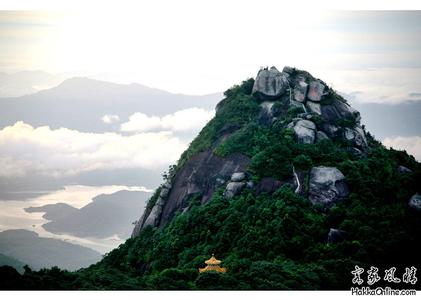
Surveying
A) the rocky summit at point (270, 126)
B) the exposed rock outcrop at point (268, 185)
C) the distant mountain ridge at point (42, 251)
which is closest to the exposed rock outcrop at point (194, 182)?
the rocky summit at point (270, 126)

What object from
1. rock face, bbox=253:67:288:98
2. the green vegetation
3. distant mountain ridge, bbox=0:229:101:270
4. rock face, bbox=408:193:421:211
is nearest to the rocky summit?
rock face, bbox=253:67:288:98

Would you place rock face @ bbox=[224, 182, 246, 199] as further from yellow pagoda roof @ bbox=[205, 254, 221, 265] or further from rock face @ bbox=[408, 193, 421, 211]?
rock face @ bbox=[408, 193, 421, 211]

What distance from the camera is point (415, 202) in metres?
29.5

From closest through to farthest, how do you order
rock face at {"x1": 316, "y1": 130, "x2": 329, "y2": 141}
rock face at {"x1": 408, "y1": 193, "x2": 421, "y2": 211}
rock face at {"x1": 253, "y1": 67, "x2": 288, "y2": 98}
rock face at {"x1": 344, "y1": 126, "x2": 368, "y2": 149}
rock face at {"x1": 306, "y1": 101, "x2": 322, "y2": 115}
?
rock face at {"x1": 408, "y1": 193, "x2": 421, "y2": 211}, rock face at {"x1": 316, "y1": 130, "x2": 329, "y2": 141}, rock face at {"x1": 344, "y1": 126, "x2": 368, "y2": 149}, rock face at {"x1": 306, "y1": 101, "x2": 322, "y2": 115}, rock face at {"x1": 253, "y1": 67, "x2": 288, "y2": 98}

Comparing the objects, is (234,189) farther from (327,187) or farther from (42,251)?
(42,251)

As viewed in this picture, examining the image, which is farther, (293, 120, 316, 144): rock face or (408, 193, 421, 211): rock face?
(293, 120, 316, 144): rock face

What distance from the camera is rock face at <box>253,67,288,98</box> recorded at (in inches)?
1398

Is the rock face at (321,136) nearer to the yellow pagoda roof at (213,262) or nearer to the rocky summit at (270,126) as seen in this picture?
the rocky summit at (270,126)

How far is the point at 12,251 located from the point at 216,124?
24.2 meters

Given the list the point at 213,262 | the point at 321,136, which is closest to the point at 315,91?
the point at 321,136

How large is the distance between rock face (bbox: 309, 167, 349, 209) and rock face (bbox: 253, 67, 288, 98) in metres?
6.44

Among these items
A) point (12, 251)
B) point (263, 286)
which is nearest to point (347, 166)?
point (263, 286)

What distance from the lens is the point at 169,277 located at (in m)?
25.3

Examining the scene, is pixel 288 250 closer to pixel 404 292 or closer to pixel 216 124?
pixel 404 292
